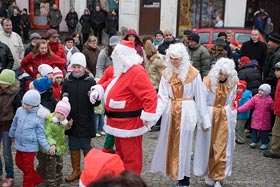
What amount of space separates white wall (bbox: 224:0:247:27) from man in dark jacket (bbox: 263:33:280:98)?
13.1 meters

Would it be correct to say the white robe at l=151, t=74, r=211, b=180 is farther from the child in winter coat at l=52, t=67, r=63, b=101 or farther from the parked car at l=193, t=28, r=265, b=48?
the parked car at l=193, t=28, r=265, b=48

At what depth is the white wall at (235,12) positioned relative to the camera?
21859mm

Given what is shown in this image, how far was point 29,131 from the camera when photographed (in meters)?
5.55

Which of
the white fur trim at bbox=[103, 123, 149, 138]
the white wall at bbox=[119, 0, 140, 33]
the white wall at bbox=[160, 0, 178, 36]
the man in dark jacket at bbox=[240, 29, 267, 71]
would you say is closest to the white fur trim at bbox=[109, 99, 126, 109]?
the white fur trim at bbox=[103, 123, 149, 138]

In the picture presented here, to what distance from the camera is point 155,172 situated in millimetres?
6551

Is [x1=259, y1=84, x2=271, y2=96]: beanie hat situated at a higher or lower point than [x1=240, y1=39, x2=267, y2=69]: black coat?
lower

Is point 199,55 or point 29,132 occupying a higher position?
point 199,55

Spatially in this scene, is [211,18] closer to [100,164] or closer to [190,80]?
[190,80]

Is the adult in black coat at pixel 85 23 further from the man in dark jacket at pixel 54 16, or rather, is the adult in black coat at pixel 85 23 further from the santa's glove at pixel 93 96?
the santa's glove at pixel 93 96

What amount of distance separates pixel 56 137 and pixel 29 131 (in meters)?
0.39

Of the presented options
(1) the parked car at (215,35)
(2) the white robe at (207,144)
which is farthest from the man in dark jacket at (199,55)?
(1) the parked car at (215,35)

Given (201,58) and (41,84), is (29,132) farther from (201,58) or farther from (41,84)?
(201,58)

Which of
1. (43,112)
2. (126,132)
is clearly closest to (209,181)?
(126,132)

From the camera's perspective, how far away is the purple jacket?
26.9 ft
